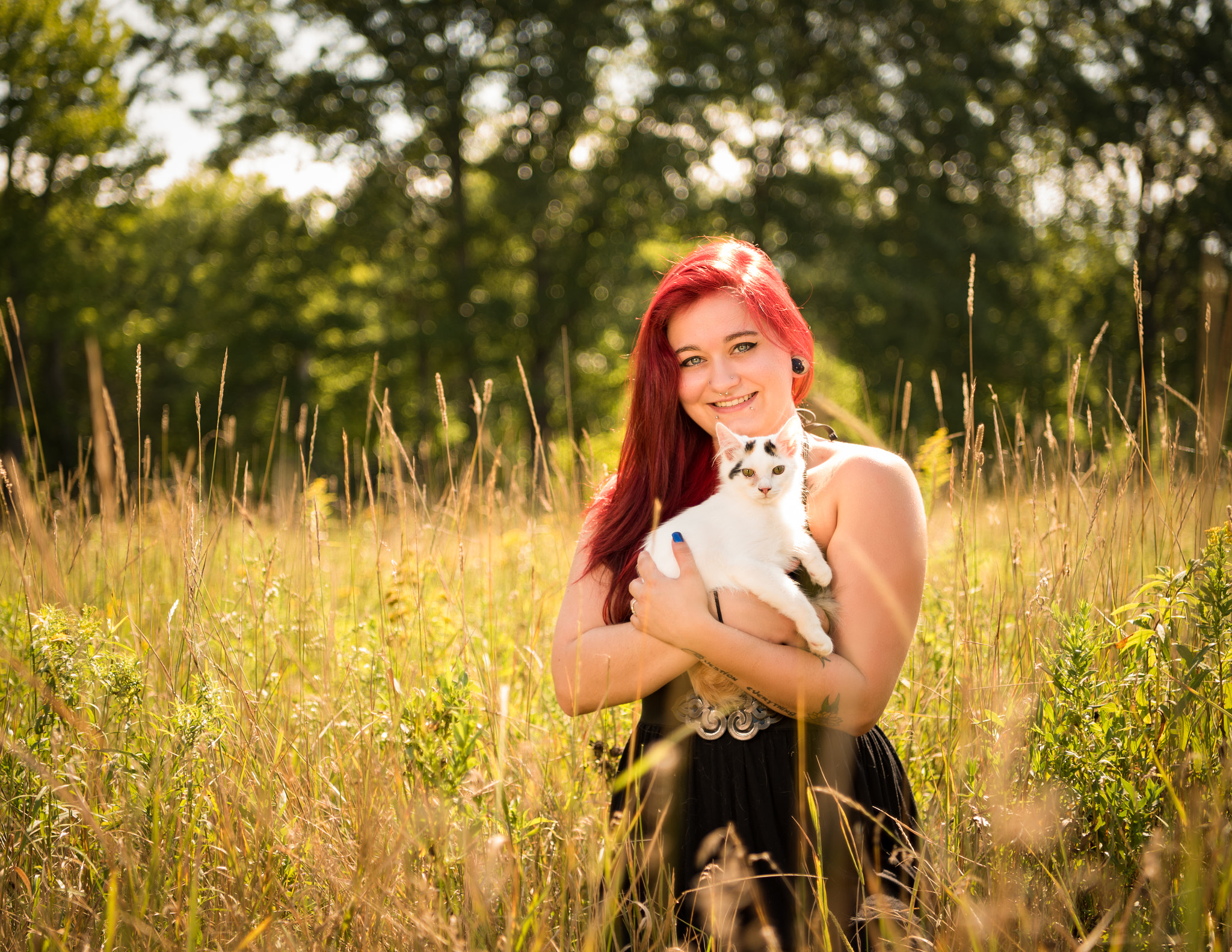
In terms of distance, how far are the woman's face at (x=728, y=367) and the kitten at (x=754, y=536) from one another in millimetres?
88

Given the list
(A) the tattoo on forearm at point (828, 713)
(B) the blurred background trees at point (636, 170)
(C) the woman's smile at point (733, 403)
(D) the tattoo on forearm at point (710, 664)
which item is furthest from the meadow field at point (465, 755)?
(B) the blurred background trees at point (636, 170)

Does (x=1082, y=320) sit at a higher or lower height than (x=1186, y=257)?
lower

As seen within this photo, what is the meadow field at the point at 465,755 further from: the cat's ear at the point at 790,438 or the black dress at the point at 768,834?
the cat's ear at the point at 790,438

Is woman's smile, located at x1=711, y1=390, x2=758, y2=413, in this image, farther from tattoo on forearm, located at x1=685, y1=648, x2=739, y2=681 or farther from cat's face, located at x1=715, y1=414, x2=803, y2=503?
tattoo on forearm, located at x1=685, y1=648, x2=739, y2=681

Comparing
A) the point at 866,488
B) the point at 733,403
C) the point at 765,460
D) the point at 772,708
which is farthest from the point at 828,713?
the point at 733,403

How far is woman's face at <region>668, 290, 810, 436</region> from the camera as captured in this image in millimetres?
2061

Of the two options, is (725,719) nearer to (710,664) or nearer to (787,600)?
(710,664)

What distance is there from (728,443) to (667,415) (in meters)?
0.20

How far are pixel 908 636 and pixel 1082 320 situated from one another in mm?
16799

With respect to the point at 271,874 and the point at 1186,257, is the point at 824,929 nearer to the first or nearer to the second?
the point at 271,874

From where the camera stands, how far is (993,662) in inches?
89.0

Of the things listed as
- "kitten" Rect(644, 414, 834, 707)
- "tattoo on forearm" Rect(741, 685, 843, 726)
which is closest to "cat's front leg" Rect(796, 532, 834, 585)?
"kitten" Rect(644, 414, 834, 707)

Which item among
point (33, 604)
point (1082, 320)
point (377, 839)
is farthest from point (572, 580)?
point (1082, 320)

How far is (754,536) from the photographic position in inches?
80.6
